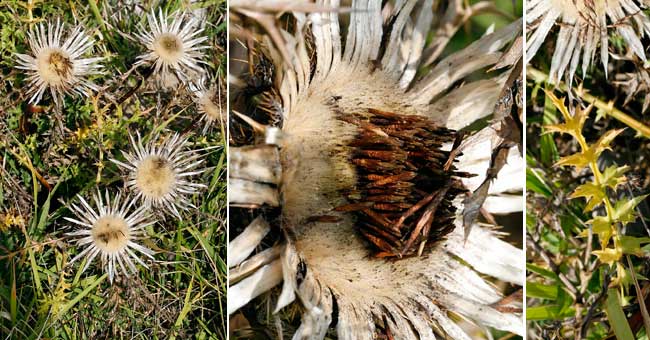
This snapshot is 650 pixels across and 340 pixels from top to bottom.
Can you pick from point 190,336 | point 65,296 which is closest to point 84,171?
point 65,296

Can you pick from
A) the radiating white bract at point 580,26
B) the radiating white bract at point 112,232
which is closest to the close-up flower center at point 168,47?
the radiating white bract at point 112,232

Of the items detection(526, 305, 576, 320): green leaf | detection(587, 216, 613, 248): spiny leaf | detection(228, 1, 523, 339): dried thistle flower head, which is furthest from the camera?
detection(526, 305, 576, 320): green leaf

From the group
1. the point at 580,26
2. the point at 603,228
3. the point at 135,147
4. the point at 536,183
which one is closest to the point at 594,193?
the point at 603,228

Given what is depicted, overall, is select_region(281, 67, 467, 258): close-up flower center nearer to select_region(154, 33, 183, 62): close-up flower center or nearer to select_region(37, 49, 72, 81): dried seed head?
select_region(154, 33, 183, 62): close-up flower center

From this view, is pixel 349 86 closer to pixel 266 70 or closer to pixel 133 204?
pixel 266 70

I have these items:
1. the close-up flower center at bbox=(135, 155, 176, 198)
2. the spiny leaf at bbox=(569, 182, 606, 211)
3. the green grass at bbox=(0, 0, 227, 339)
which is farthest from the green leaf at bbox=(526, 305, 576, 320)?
the close-up flower center at bbox=(135, 155, 176, 198)

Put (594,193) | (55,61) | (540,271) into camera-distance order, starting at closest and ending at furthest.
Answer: (55,61) → (594,193) → (540,271)

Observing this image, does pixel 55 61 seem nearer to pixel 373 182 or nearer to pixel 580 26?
pixel 373 182
